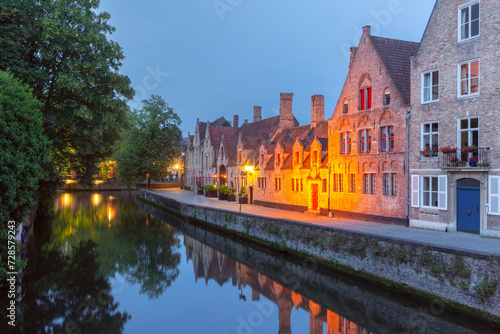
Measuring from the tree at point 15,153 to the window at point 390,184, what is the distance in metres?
16.5

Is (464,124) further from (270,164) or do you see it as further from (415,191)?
(270,164)

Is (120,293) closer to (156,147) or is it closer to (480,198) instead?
(480,198)

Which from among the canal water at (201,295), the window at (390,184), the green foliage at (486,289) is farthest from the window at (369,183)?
the green foliage at (486,289)

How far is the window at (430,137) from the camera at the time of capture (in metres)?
18.3

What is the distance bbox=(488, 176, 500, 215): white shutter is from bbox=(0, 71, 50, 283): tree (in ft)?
55.7

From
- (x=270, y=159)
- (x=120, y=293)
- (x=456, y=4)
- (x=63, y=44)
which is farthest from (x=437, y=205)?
(x=63, y=44)

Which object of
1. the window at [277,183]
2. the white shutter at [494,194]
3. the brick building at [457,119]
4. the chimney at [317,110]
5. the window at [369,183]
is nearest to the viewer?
the white shutter at [494,194]

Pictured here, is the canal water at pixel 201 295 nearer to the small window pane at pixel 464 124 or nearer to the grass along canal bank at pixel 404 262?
the grass along canal bank at pixel 404 262

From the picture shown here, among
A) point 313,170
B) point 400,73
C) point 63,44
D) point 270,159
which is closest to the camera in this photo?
point 63,44

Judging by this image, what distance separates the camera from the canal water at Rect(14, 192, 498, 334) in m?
11.6

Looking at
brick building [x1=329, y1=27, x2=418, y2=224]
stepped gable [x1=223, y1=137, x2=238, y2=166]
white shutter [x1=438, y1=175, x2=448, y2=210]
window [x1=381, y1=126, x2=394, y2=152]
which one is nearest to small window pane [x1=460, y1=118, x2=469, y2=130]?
white shutter [x1=438, y1=175, x2=448, y2=210]

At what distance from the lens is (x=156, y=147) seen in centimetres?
5356

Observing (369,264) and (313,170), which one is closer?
(369,264)

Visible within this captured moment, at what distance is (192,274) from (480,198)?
13.1 metres
